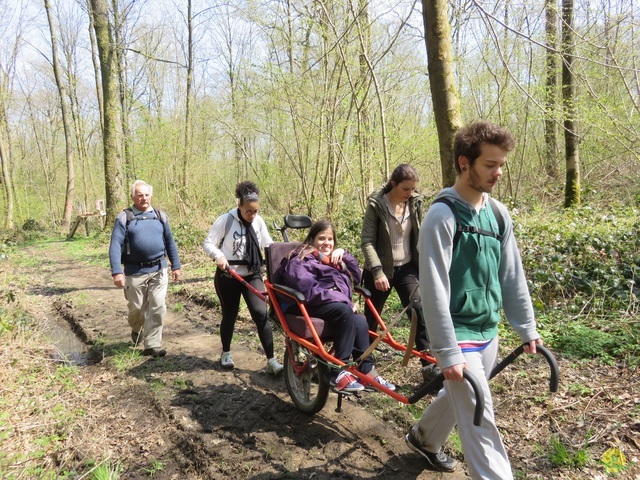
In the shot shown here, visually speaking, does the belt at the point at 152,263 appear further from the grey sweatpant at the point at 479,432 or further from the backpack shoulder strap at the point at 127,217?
the grey sweatpant at the point at 479,432

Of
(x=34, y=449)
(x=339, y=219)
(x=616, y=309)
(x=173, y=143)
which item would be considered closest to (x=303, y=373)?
(x=34, y=449)

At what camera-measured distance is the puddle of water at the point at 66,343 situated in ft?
18.3

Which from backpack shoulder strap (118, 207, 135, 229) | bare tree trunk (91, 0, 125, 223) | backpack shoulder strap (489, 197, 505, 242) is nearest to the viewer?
backpack shoulder strap (489, 197, 505, 242)

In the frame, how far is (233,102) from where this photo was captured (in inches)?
475

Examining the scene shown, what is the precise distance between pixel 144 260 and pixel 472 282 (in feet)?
13.5

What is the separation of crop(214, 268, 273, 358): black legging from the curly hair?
297cm

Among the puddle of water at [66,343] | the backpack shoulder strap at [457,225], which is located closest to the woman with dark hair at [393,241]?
the backpack shoulder strap at [457,225]

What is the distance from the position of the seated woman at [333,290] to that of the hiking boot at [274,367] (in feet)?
4.11

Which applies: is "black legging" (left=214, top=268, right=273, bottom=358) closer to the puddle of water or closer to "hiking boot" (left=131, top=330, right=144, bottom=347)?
"hiking boot" (left=131, top=330, right=144, bottom=347)

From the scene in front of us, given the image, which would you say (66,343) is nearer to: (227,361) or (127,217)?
(127,217)

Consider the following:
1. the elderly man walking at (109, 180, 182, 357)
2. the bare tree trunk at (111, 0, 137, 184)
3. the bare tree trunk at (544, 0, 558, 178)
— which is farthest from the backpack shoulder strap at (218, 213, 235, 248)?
the bare tree trunk at (111, 0, 137, 184)

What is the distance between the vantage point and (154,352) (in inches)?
213

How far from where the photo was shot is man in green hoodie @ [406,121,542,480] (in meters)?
2.11

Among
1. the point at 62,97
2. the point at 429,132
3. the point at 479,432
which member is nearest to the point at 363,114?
the point at 429,132
